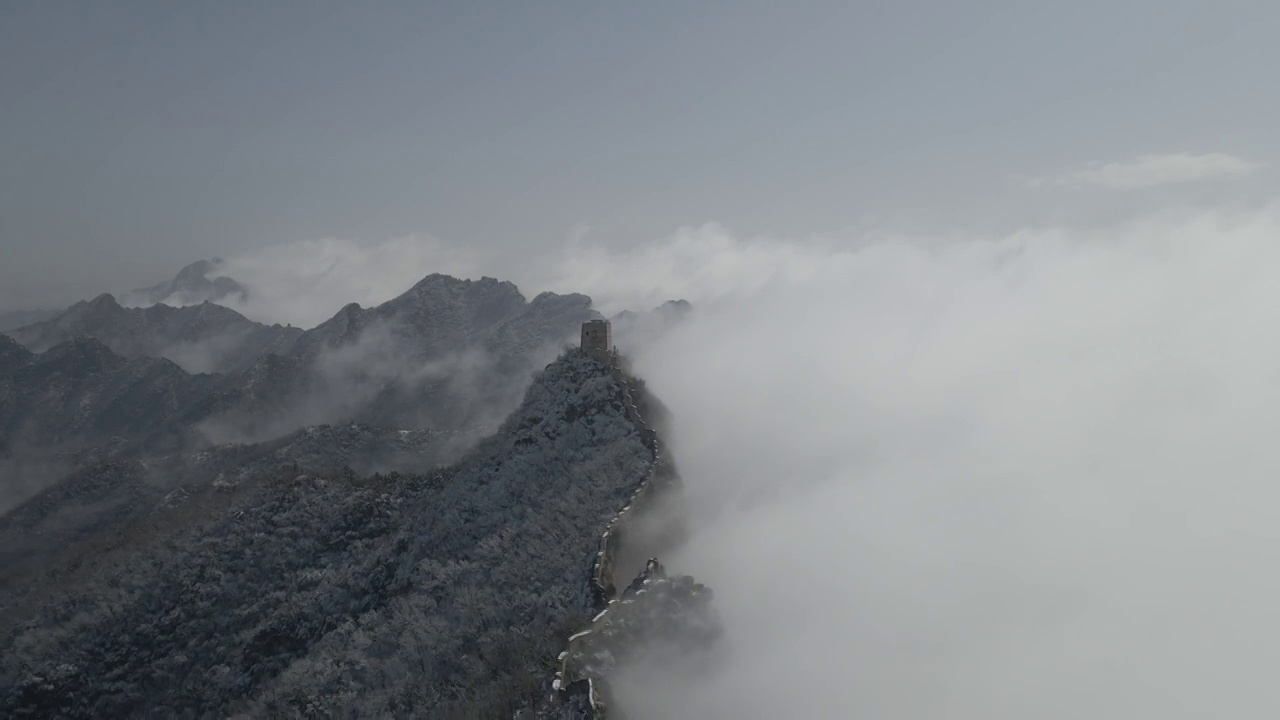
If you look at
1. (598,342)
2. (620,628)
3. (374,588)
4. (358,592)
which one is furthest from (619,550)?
(598,342)

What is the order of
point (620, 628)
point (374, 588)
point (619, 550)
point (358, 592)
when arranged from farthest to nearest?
point (358, 592)
point (374, 588)
point (619, 550)
point (620, 628)

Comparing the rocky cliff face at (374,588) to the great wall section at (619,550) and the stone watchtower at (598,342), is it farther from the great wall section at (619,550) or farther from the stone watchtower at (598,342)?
the stone watchtower at (598,342)

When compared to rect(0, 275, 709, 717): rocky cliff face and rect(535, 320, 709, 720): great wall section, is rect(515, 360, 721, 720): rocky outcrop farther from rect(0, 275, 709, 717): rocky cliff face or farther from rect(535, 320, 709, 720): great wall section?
rect(0, 275, 709, 717): rocky cliff face

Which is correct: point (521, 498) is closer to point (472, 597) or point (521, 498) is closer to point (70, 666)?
point (472, 597)

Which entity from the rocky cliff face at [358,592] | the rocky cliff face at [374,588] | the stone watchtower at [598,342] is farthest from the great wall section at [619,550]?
the rocky cliff face at [358,592]

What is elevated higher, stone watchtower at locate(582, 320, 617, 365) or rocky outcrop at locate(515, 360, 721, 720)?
stone watchtower at locate(582, 320, 617, 365)

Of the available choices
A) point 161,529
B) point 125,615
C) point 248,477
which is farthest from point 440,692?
point 248,477

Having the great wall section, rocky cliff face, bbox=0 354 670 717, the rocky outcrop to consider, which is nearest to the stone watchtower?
the great wall section

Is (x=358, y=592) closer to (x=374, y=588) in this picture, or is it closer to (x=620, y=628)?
(x=374, y=588)

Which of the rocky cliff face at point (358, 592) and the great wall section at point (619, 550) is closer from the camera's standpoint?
the great wall section at point (619, 550)
